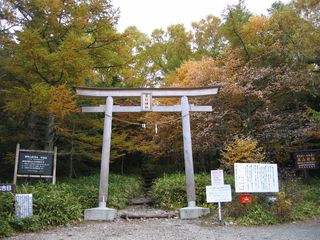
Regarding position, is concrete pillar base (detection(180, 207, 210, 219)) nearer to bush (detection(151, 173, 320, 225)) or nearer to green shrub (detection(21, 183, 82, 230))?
bush (detection(151, 173, 320, 225))

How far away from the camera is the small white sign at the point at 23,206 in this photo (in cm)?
831

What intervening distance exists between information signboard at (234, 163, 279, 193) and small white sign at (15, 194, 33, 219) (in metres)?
5.48

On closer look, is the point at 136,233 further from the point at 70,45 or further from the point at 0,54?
the point at 0,54

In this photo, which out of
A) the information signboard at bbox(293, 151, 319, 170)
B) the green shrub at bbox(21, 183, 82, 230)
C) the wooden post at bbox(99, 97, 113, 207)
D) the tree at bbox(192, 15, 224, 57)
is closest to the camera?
the green shrub at bbox(21, 183, 82, 230)

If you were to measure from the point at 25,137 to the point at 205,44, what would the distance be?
14.7m

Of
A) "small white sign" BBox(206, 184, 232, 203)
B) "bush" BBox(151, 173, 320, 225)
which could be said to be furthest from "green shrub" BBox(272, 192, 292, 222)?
"small white sign" BBox(206, 184, 232, 203)

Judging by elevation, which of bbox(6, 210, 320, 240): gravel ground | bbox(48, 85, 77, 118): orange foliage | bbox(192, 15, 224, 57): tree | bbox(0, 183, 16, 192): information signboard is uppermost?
bbox(192, 15, 224, 57): tree

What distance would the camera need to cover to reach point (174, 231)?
834 cm

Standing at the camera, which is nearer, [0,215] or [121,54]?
[0,215]

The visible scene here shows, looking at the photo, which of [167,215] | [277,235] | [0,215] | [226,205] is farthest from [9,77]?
[277,235]

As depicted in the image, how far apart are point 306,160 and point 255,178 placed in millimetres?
4712

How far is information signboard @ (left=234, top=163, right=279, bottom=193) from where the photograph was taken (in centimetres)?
990

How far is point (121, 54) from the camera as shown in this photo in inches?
516

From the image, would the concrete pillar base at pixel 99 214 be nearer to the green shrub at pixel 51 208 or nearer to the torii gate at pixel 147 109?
the green shrub at pixel 51 208
